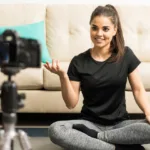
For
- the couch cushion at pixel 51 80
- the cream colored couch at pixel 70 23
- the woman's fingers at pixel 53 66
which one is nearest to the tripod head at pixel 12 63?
the woman's fingers at pixel 53 66

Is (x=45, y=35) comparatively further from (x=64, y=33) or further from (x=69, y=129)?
(x=69, y=129)

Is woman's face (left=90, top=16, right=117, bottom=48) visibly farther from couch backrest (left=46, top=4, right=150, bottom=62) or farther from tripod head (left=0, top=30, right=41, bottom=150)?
couch backrest (left=46, top=4, right=150, bottom=62)

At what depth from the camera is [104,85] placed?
5.34 ft

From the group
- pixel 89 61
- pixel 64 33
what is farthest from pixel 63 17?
pixel 89 61

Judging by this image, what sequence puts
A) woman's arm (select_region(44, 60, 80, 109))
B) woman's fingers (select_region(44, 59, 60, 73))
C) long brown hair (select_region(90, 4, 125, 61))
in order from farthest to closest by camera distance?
long brown hair (select_region(90, 4, 125, 61))
woman's arm (select_region(44, 60, 80, 109))
woman's fingers (select_region(44, 59, 60, 73))

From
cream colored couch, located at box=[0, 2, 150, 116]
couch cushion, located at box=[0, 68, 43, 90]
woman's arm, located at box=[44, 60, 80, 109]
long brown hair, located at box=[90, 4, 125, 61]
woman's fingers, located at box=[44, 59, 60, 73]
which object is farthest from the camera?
cream colored couch, located at box=[0, 2, 150, 116]

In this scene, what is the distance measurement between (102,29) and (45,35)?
1.04 meters

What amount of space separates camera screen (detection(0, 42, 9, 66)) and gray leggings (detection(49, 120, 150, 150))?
0.70 m

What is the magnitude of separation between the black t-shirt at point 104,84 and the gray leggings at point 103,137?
0.10 metres

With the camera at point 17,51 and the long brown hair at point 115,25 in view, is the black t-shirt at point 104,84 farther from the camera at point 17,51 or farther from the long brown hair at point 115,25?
the camera at point 17,51

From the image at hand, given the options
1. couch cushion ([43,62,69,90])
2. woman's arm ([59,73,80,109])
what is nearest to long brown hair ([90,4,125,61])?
woman's arm ([59,73,80,109])

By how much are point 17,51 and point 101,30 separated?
0.75 metres

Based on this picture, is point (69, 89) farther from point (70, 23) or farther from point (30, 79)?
point (70, 23)

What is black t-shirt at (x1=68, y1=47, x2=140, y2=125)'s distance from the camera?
1.63 metres
